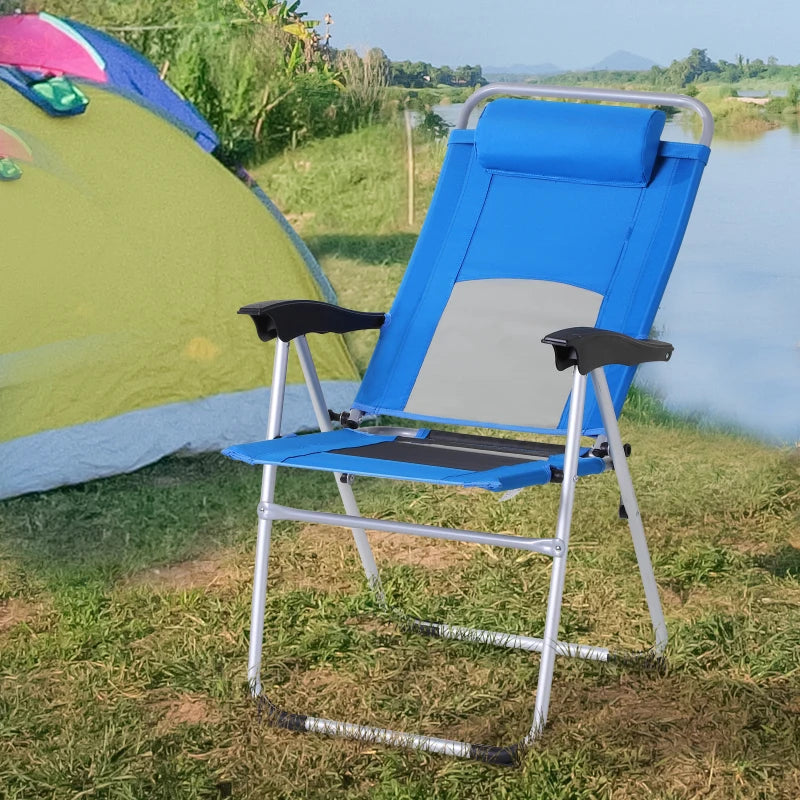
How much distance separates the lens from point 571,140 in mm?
2840

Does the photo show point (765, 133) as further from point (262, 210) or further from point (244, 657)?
point (244, 657)

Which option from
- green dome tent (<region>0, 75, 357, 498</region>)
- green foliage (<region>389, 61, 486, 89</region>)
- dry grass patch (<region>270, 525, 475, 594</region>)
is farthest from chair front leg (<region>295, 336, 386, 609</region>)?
green foliage (<region>389, 61, 486, 89</region>)

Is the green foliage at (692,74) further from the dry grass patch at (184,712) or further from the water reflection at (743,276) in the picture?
the dry grass patch at (184,712)

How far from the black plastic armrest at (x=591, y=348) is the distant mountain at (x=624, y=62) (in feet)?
16.5

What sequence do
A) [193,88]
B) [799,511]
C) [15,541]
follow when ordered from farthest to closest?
[193,88] < [799,511] < [15,541]

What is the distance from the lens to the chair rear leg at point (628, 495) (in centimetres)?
237

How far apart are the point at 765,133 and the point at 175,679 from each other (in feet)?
16.2

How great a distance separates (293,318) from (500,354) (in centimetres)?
54

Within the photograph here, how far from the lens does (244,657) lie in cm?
273

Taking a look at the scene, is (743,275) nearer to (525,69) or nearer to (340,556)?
(525,69)

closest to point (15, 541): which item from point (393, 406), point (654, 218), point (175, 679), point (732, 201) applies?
point (175, 679)

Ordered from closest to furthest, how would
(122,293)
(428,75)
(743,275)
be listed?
1. (122,293)
2. (743,275)
3. (428,75)

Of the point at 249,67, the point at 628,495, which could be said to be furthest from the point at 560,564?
the point at 249,67

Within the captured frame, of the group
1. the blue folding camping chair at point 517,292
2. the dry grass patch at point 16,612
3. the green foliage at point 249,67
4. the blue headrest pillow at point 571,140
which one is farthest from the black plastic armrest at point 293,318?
the green foliage at point 249,67
